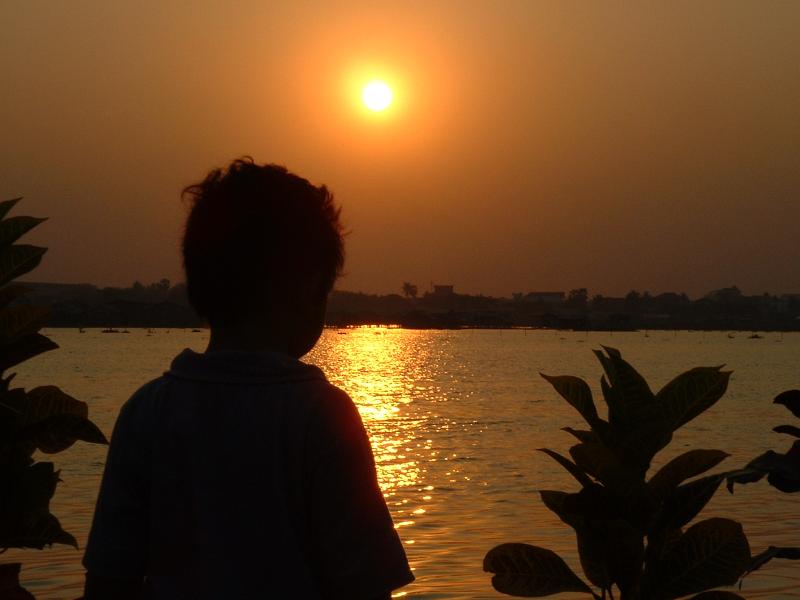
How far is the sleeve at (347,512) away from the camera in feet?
6.83

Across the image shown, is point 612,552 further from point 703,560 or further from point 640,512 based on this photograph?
point 703,560

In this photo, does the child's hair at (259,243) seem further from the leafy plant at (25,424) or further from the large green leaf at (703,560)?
the leafy plant at (25,424)

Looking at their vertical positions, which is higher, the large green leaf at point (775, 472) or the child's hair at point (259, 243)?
the child's hair at point (259, 243)

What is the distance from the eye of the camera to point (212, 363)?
2.27 metres

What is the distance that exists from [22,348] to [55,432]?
0.44m

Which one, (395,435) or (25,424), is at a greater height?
(25,424)

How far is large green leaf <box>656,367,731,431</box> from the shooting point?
3.54m

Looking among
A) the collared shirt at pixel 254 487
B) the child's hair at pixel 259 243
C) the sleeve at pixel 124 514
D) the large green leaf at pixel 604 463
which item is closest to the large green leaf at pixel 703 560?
the large green leaf at pixel 604 463

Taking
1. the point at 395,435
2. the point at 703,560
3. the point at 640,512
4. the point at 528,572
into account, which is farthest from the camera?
the point at 395,435

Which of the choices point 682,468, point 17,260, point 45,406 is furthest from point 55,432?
point 682,468

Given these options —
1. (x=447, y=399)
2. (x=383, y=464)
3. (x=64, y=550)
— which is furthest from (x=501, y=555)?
(x=447, y=399)

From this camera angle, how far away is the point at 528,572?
3.68 m

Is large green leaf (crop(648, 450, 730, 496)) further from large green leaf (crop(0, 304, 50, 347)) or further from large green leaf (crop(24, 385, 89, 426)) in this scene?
large green leaf (crop(0, 304, 50, 347))

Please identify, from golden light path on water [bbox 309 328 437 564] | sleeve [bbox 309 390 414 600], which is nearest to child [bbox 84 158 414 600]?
sleeve [bbox 309 390 414 600]
